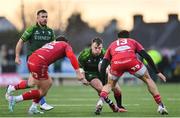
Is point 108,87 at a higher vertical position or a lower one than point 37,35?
lower

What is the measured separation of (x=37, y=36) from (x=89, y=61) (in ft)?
4.74

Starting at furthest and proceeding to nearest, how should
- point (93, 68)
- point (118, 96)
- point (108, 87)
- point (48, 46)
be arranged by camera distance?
point (93, 68) < point (118, 96) < point (108, 87) < point (48, 46)

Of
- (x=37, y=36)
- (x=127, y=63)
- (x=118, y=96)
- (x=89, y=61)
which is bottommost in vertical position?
(x=118, y=96)

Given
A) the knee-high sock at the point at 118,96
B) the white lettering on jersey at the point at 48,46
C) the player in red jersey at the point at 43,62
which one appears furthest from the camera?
the knee-high sock at the point at 118,96

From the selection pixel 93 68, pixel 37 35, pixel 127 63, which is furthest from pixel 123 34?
pixel 37 35

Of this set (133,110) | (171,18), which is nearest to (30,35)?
(133,110)

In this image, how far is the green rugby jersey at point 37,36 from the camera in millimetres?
17375

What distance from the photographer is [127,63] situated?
1633 cm

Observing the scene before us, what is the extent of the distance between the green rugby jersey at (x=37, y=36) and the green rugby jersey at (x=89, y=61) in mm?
964

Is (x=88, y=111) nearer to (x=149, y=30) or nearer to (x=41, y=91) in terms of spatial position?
(x=41, y=91)

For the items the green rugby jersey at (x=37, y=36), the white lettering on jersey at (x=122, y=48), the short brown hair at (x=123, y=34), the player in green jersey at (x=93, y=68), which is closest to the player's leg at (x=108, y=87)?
the white lettering on jersey at (x=122, y=48)

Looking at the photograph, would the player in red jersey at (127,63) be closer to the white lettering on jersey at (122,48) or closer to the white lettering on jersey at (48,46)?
the white lettering on jersey at (122,48)

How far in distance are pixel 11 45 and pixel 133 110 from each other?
1916 inches

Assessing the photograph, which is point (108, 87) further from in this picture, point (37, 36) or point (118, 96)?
point (37, 36)
